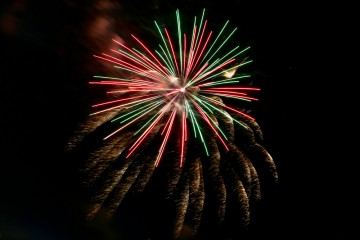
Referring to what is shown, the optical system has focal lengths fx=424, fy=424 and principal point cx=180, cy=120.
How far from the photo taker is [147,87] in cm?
657

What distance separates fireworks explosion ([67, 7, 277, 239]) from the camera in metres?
6.68

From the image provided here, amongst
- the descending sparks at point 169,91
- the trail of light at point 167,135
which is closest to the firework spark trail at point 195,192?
the descending sparks at point 169,91

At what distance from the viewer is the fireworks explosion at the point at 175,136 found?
21.9 ft

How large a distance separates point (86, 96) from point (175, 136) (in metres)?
1.68

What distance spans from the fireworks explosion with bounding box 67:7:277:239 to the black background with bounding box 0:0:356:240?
0.42m

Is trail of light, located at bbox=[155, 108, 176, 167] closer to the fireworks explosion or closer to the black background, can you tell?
the fireworks explosion

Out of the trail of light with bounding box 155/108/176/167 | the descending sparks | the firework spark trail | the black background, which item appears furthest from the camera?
the firework spark trail

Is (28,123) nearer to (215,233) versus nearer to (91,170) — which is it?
(91,170)

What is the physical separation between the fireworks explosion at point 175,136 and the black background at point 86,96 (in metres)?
0.42

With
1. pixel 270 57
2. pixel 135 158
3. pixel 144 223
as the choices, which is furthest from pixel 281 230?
pixel 135 158

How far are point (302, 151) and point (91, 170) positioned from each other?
5087mm

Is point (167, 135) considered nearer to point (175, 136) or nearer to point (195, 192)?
point (175, 136)

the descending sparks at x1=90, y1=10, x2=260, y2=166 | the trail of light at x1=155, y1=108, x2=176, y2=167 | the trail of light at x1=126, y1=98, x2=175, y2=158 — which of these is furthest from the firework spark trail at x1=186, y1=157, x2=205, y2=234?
the trail of light at x1=126, y1=98, x2=175, y2=158

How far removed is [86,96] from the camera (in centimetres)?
729
